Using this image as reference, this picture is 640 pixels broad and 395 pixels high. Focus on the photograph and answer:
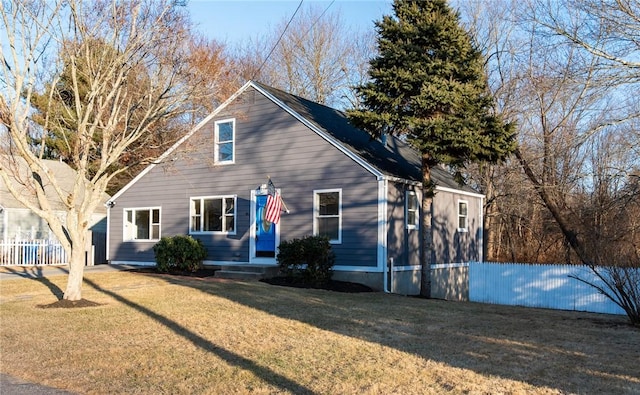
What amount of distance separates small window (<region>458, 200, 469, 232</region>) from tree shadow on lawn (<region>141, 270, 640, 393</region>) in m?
7.89

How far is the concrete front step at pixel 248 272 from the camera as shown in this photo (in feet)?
59.8

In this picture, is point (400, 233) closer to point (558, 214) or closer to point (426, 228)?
point (426, 228)

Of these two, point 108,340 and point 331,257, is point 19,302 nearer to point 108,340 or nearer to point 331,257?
point 108,340

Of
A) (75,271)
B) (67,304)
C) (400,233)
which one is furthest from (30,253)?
(400,233)

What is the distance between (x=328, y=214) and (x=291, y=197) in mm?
1428

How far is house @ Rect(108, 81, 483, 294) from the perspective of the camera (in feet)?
58.0

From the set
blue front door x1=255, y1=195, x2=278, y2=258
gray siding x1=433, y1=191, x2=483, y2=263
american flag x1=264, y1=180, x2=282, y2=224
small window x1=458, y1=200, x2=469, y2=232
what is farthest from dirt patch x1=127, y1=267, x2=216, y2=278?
small window x1=458, y1=200, x2=469, y2=232

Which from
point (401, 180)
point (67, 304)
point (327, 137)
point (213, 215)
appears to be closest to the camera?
point (67, 304)

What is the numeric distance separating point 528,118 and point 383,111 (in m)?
12.5

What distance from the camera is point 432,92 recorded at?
627 inches

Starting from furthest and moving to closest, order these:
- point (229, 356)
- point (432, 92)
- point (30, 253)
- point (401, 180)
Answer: point (30, 253) < point (401, 180) < point (432, 92) < point (229, 356)

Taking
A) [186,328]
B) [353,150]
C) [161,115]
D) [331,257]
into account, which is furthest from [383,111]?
[186,328]

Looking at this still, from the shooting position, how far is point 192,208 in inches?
850

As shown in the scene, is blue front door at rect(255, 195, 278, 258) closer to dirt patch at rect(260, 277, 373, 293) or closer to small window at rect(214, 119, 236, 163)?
small window at rect(214, 119, 236, 163)
